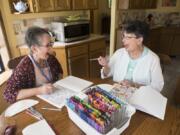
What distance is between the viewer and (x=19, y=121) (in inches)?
37.6

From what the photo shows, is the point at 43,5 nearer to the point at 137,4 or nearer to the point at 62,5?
the point at 62,5

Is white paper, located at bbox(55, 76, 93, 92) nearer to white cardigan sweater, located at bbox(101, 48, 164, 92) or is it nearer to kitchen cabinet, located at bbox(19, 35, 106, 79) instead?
white cardigan sweater, located at bbox(101, 48, 164, 92)

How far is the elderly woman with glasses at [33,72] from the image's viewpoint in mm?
1204

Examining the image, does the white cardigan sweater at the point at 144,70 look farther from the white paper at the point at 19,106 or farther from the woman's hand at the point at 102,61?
the white paper at the point at 19,106

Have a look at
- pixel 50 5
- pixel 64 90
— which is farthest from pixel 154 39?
pixel 64 90

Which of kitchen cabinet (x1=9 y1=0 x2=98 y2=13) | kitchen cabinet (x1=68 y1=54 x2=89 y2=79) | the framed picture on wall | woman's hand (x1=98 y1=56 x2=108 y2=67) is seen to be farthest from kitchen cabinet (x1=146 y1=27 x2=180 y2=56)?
woman's hand (x1=98 y1=56 x2=108 y2=67)

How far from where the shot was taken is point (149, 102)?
1.02m

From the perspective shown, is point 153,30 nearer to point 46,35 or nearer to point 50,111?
point 46,35

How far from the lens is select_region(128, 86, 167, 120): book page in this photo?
98 centimetres

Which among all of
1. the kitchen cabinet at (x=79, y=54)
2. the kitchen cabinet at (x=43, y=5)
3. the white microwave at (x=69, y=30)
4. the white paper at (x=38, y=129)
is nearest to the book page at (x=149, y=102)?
the white paper at (x=38, y=129)

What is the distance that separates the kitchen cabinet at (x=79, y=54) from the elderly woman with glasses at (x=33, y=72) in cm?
110

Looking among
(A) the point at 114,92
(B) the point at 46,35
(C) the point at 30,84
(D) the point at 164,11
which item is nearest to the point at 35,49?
(B) the point at 46,35

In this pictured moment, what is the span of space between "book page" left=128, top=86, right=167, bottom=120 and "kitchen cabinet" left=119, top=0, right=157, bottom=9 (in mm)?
2845

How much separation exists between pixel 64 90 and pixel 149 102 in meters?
0.61
